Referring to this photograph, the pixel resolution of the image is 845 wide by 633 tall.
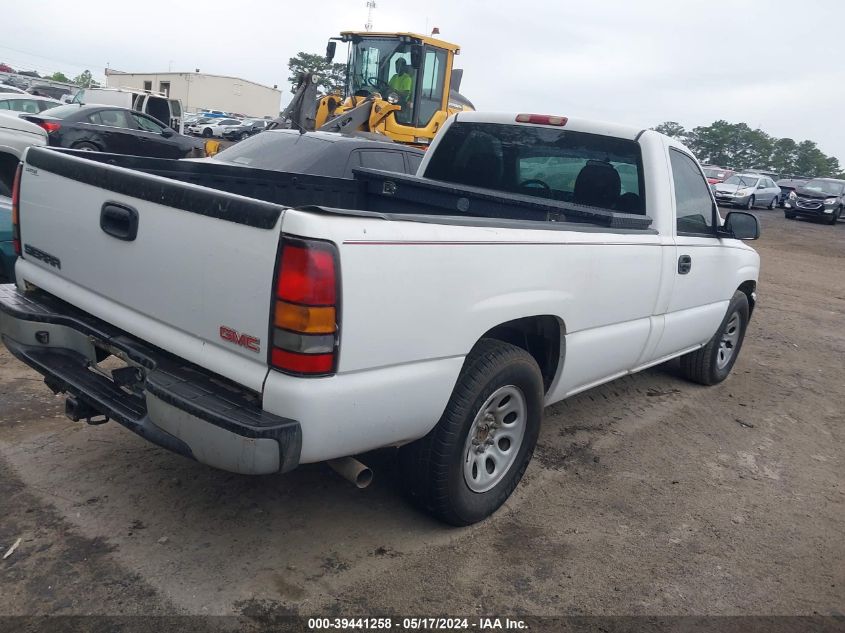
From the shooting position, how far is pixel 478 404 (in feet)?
10.4

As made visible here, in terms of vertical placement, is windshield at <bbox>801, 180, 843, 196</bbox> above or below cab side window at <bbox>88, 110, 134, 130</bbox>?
above

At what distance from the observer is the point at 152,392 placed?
8.78 ft

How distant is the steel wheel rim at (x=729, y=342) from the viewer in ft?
20.2

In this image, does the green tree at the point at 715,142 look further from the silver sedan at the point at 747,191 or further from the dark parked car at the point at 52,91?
the dark parked car at the point at 52,91

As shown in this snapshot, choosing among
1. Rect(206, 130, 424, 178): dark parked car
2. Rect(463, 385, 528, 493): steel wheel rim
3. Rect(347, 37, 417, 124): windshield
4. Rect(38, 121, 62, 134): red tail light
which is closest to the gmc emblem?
Rect(463, 385, 528, 493): steel wheel rim

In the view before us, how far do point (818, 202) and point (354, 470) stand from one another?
2814 cm

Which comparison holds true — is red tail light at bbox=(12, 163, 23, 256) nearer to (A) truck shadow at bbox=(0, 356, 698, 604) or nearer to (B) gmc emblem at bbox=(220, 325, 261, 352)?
(A) truck shadow at bbox=(0, 356, 698, 604)

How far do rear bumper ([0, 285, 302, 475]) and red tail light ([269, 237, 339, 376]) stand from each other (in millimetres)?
218

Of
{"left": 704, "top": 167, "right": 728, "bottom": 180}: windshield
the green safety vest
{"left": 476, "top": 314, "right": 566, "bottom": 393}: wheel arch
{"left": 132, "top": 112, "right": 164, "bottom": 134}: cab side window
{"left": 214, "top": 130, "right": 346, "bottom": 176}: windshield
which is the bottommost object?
{"left": 476, "top": 314, "right": 566, "bottom": 393}: wheel arch

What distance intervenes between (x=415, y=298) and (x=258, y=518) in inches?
55.6

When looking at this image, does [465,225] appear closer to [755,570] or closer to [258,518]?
[258,518]

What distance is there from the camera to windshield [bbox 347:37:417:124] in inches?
536

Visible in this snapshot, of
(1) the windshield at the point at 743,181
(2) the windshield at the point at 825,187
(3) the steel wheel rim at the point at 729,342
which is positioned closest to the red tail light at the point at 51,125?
(3) the steel wheel rim at the point at 729,342

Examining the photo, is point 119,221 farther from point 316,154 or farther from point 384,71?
point 384,71
